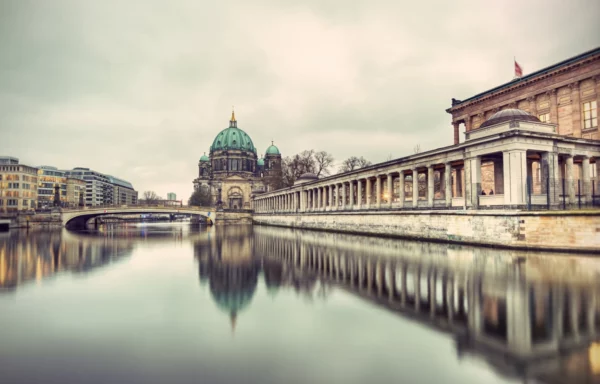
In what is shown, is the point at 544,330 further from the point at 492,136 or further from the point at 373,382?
the point at 492,136

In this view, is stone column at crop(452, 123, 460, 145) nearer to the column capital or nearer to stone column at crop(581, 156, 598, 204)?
the column capital

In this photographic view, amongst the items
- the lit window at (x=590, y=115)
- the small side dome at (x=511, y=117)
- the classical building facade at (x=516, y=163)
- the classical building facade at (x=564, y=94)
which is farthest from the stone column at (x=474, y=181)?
the lit window at (x=590, y=115)

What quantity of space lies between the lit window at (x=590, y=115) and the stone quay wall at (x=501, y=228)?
16.7 metres

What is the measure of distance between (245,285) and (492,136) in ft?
66.4

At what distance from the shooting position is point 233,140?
15112 cm

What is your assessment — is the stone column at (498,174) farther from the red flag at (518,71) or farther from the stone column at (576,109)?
the red flag at (518,71)

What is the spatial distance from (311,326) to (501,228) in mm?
19204

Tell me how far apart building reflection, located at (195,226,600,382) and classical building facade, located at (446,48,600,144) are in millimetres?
20739

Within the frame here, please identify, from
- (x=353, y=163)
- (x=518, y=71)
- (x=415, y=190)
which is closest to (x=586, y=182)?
(x=415, y=190)

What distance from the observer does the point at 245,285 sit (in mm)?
13914

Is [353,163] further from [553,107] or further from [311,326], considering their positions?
[311,326]

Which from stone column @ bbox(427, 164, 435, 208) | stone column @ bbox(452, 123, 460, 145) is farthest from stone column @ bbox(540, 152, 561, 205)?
stone column @ bbox(452, 123, 460, 145)

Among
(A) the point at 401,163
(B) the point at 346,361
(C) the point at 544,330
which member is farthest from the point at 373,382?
(A) the point at 401,163

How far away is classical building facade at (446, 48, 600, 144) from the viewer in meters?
33.5
